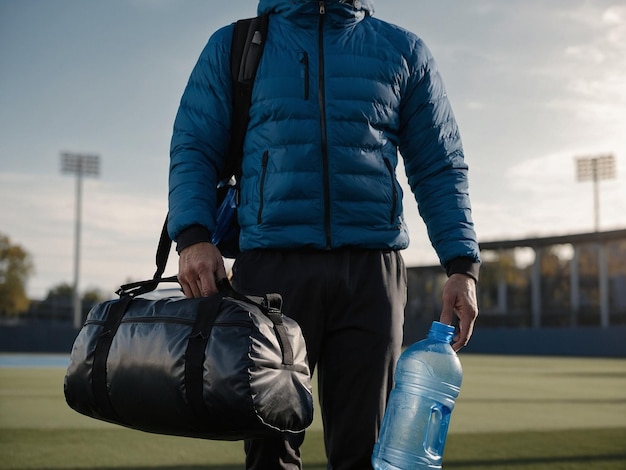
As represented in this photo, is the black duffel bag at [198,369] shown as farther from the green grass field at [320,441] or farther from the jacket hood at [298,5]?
the green grass field at [320,441]

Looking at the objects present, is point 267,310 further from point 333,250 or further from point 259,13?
point 259,13

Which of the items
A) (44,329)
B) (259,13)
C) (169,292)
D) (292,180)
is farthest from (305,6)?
(44,329)

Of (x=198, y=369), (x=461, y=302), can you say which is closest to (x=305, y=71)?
(x=461, y=302)

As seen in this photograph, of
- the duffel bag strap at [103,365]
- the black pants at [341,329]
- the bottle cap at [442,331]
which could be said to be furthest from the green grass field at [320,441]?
the duffel bag strap at [103,365]

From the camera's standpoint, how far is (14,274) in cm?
6309

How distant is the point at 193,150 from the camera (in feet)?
7.97

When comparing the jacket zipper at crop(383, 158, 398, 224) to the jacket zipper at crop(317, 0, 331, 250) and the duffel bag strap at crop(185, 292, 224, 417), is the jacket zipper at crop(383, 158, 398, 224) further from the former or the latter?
the duffel bag strap at crop(185, 292, 224, 417)

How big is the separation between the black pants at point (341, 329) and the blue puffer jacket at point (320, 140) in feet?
0.21

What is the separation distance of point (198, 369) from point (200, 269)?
13.6 inches

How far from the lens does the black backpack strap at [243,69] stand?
8.11ft

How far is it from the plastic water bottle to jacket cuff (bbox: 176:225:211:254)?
75 centimetres

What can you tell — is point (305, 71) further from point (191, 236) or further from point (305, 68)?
point (191, 236)

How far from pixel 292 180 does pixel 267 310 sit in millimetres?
459

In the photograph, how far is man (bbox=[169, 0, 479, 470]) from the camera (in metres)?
2.37
